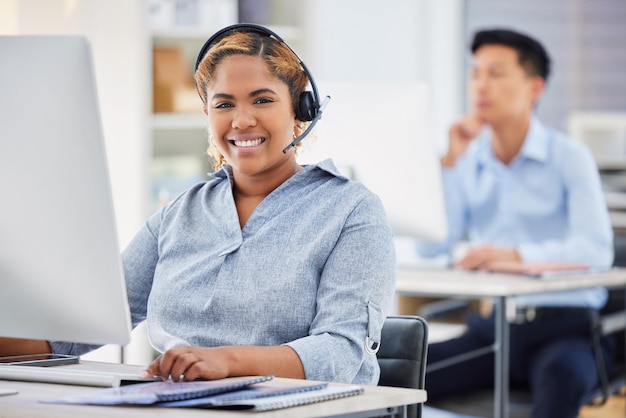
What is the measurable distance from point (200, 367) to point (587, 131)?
3.55m

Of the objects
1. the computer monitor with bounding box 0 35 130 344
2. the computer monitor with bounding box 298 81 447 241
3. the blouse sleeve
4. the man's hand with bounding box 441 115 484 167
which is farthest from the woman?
the man's hand with bounding box 441 115 484 167

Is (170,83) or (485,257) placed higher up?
(170,83)

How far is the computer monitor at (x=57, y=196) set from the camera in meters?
1.33

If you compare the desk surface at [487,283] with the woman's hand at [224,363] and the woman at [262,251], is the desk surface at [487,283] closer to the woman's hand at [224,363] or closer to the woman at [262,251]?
the woman at [262,251]

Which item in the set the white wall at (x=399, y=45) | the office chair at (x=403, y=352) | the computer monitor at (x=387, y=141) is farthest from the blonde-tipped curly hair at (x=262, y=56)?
the white wall at (x=399, y=45)

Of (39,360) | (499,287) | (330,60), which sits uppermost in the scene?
(330,60)

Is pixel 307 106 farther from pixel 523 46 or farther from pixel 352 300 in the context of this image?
pixel 523 46

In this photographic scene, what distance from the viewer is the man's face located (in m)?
3.61

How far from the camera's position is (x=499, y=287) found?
9.04 feet

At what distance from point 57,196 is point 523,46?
2.52 metres

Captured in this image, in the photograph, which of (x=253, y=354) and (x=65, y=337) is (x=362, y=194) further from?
(x=65, y=337)

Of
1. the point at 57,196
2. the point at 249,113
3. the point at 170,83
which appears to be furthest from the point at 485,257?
the point at 57,196

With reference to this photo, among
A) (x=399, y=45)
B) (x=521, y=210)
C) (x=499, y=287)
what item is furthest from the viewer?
(x=399, y=45)

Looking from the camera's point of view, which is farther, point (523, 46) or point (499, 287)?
point (523, 46)
